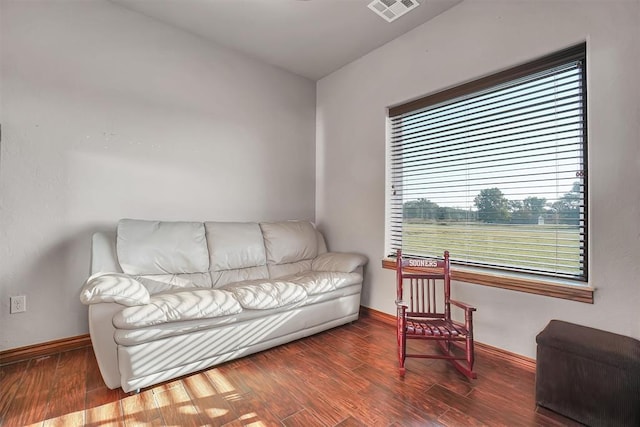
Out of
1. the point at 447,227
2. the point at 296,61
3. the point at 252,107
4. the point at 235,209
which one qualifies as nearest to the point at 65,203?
the point at 235,209

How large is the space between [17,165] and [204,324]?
5.91ft

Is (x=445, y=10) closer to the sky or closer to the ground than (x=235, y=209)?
closer to the sky

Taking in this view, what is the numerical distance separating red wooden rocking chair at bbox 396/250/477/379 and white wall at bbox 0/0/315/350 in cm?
189

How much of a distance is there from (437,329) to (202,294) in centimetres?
167

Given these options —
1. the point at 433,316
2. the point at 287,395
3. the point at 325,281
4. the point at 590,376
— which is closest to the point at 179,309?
the point at 287,395

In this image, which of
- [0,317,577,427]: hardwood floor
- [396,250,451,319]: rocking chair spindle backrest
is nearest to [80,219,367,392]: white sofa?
[0,317,577,427]: hardwood floor

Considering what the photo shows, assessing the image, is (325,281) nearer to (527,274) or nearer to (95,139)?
(527,274)

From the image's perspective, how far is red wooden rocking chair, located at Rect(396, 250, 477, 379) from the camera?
1.89 meters

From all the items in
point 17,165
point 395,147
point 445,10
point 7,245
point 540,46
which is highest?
point 445,10

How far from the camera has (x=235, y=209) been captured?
3.14 meters

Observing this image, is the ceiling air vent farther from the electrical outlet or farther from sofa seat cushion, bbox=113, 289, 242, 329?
the electrical outlet

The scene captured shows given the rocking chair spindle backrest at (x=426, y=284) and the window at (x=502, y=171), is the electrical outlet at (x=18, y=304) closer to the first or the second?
the rocking chair spindle backrest at (x=426, y=284)

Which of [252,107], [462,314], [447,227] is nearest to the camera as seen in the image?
[462,314]

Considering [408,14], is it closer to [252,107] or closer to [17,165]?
[252,107]
